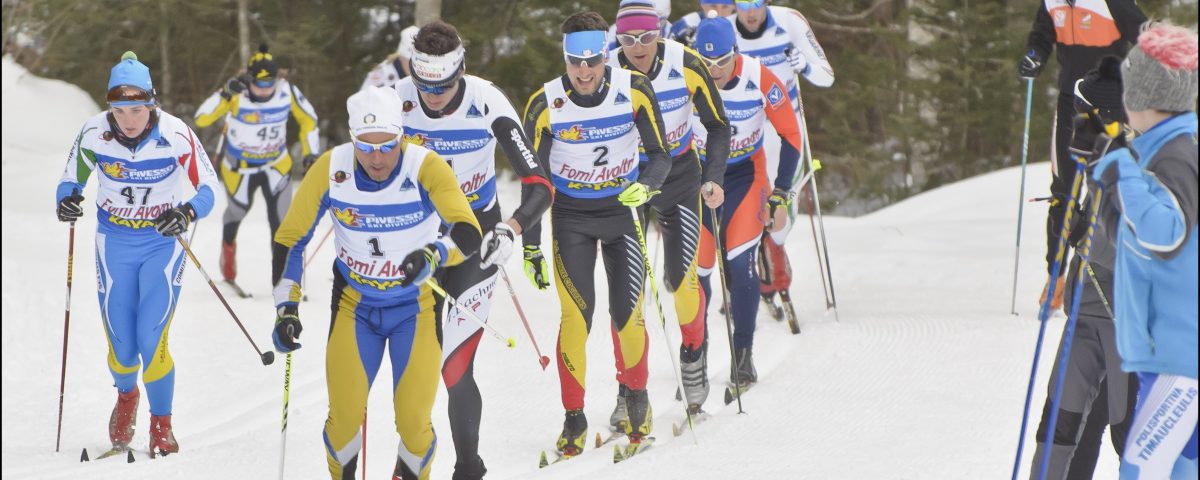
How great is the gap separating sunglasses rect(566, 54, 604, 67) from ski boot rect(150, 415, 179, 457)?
8.54ft

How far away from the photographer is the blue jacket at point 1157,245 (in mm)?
3139

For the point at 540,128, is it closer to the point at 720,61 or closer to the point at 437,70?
the point at 437,70

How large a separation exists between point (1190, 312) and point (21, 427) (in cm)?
584

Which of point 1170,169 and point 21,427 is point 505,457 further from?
point 1170,169

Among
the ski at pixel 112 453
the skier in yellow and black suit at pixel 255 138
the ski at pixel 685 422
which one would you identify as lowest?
the ski at pixel 112 453

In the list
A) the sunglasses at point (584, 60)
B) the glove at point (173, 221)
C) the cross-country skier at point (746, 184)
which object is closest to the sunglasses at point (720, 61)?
the cross-country skier at point (746, 184)

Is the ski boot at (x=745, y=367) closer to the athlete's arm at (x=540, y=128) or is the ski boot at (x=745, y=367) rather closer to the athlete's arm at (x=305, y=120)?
the athlete's arm at (x=540, y=128)

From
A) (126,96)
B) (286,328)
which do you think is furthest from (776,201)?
(126,96)

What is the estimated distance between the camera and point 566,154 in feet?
18.7

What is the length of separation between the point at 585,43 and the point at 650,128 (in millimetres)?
494

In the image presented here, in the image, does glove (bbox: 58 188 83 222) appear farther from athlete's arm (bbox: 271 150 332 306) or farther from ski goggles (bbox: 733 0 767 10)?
ski goggles (bbox: 733 0 767 10)

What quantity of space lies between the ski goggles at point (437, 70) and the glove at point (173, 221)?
132cm

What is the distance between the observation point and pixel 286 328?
14.6ft

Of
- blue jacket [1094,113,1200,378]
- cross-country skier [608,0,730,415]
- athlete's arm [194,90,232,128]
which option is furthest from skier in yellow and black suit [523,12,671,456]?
athlete's arm [194,90,232,128]
